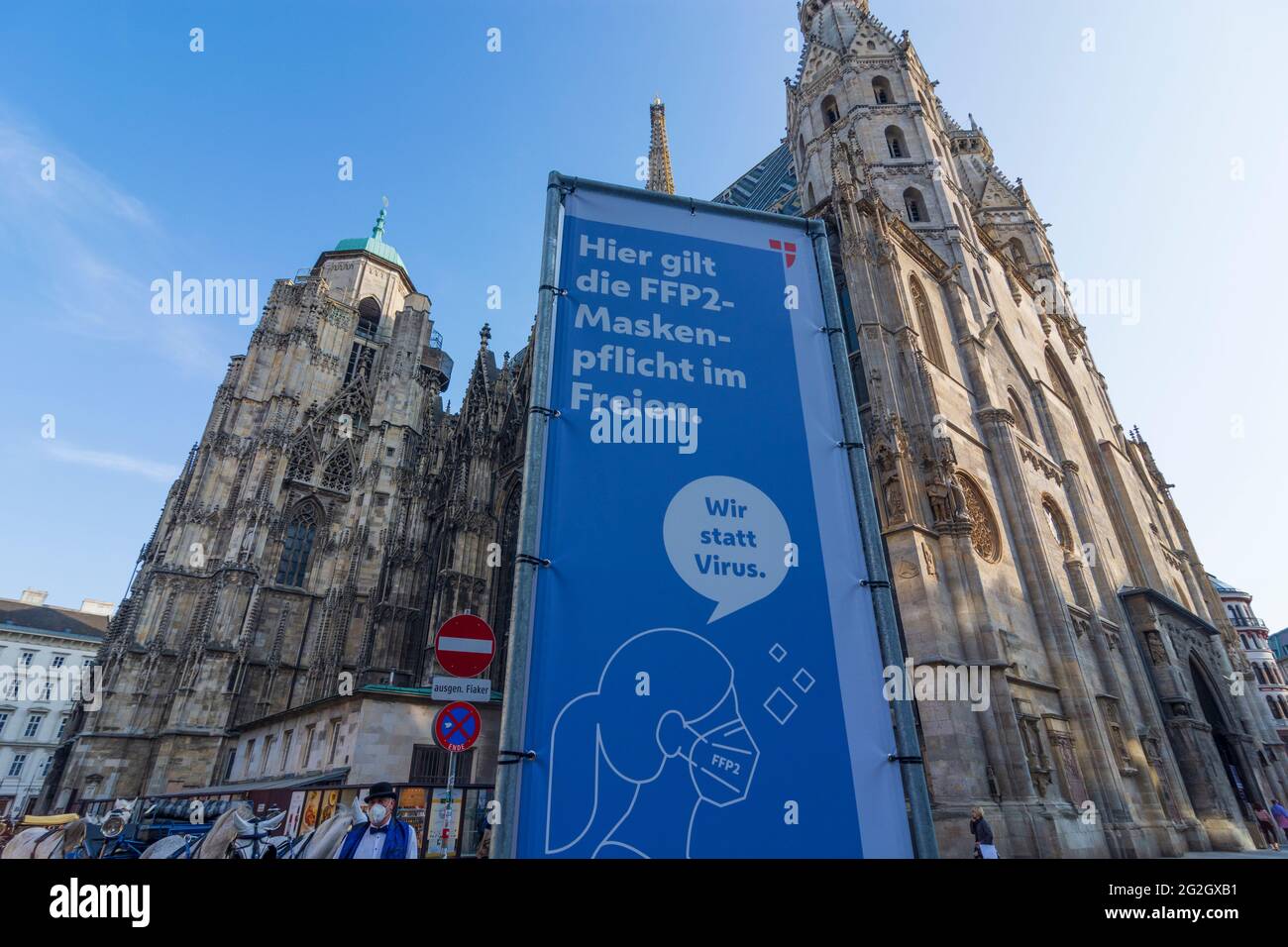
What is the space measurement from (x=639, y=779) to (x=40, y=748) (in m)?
61.1

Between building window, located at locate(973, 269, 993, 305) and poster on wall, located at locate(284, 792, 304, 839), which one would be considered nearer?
poster on wall, located at locate(284, 792, 304, 839)

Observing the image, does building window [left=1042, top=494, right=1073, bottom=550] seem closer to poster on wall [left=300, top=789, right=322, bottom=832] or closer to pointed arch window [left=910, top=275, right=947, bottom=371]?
pointed arch window [left=910, top=275, right=947, bottom=371]

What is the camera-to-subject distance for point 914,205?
82.8 ft

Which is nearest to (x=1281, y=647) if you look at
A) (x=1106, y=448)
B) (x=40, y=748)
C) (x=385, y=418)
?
(x=1106, y=448)

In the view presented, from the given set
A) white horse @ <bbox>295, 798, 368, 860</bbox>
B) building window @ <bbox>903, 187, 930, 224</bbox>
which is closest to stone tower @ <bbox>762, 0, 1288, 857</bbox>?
building window @ <bbox>903, 187, 930, 224</bbox>

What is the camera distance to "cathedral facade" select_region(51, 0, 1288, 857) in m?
14.4

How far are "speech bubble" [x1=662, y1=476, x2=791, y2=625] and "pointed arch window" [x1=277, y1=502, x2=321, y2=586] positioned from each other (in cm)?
3238

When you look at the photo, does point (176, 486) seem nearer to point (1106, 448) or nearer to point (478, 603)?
point (478, 603)

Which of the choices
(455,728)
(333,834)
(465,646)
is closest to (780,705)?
(465,646)

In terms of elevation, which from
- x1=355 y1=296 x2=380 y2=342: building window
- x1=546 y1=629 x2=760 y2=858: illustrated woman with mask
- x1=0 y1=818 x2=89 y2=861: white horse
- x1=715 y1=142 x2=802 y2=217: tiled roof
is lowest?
x1=0 y1=818 x2=89 y2=861: white horse

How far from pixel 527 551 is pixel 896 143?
96.5 feet

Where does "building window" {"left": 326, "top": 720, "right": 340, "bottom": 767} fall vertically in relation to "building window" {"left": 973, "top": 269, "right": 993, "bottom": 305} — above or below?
below

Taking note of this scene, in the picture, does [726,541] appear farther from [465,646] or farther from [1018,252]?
[1018,252]

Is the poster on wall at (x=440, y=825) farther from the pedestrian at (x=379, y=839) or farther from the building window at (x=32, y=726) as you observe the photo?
the building window at (x=32, y=726)
